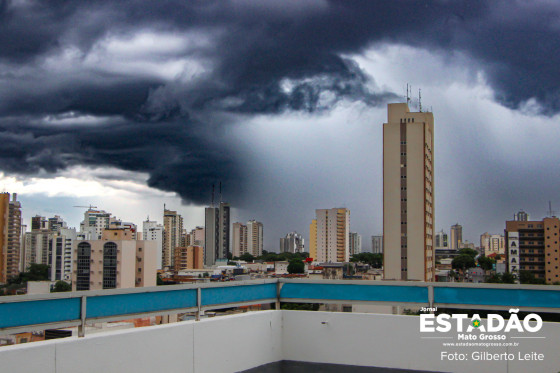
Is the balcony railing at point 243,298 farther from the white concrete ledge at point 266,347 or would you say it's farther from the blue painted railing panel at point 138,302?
the white concrete ledge at point 266,347

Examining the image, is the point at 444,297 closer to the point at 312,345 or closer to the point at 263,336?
the point at 312,345

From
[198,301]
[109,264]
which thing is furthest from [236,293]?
[109,264]

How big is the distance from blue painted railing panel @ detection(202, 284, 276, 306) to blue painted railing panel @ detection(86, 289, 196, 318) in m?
0.24

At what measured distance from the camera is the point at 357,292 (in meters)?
6.52

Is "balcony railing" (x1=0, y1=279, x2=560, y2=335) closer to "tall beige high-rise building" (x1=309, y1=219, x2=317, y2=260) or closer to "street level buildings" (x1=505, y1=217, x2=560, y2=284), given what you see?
"street level buildings" (x1=505, y1=217, x2=560, y2=284)

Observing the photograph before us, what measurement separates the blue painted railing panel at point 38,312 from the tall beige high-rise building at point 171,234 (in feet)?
505

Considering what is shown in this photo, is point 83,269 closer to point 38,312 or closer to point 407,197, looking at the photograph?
point 407,197

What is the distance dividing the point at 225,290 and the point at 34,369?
8.22 feet

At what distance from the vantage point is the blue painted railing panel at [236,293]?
600 cm

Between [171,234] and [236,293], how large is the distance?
163638 mm

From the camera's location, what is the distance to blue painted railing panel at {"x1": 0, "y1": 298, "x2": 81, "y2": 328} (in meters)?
4.13

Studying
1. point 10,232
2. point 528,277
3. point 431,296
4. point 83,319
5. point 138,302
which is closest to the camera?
point 83,319

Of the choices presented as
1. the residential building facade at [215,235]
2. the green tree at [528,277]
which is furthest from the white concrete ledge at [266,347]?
the residential building facade at [215,235]

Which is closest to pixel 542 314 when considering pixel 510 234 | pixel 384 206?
pixel 384 206
